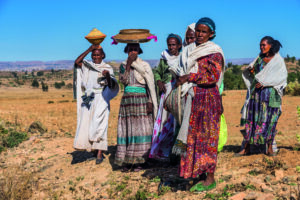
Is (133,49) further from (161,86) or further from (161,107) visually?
(161,107)

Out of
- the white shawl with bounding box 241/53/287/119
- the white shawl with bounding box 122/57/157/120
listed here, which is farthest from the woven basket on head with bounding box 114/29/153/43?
the white shawl with bounding box 241/53/287/119

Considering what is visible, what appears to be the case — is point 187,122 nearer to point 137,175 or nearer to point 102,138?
point 137,175

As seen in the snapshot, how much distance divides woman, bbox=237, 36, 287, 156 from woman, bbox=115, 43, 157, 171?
178cm

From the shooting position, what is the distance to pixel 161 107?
6.03 metres

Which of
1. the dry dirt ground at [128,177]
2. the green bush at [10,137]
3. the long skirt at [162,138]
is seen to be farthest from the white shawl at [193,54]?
the green bush at [10,137]

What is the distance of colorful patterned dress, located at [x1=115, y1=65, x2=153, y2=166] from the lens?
6266 millimetres

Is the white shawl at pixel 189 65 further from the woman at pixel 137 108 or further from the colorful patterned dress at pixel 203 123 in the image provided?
the woman at pixel 137 108

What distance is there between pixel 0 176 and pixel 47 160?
1.05 meters

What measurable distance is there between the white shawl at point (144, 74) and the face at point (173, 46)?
1.57 ft

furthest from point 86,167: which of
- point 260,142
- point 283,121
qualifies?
point 283,121

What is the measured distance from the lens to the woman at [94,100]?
6.89 m

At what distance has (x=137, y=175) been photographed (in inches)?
242

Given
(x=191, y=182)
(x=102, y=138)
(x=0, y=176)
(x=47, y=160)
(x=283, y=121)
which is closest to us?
(x=191, y=182)

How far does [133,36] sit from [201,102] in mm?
2102
